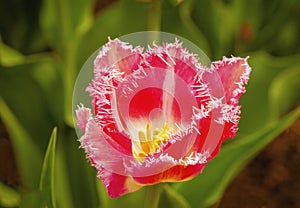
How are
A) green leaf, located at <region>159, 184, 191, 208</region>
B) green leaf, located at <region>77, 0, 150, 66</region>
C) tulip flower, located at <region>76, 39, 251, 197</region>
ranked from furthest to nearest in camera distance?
green leaf, located at <region>77, 0, 150, 66</region> → green leaf, located at <region>159, 184, 191, 208</region> → tulip flower, located at <region>76, 39, 251, 197</region>

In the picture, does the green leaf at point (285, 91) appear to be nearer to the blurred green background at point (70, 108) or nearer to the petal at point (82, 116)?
the blurred green background at point (70, 108)

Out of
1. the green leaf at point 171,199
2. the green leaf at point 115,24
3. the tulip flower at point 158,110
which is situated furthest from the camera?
the green leaf at point 115,24

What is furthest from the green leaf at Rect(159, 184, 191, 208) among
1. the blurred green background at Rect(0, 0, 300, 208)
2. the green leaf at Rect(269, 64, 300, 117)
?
the green leaf at Rect(269, 64, 300, 117)

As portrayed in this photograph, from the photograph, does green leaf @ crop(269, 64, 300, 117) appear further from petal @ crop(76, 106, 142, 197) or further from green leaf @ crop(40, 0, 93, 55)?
petal @ crop(76, 106, 142, 197)

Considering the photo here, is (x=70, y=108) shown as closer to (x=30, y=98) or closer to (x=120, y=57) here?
(x=30, y=98)

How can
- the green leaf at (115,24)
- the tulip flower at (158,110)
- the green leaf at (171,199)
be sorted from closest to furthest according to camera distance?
the tulip flower at (158,110) < the green leaf at (171,199) < the green leaf at (115,24)

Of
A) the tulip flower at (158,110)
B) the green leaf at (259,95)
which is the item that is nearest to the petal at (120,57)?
the tulip flower at (158,110)

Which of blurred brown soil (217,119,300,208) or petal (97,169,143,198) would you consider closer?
petal (97,169,143,198)
